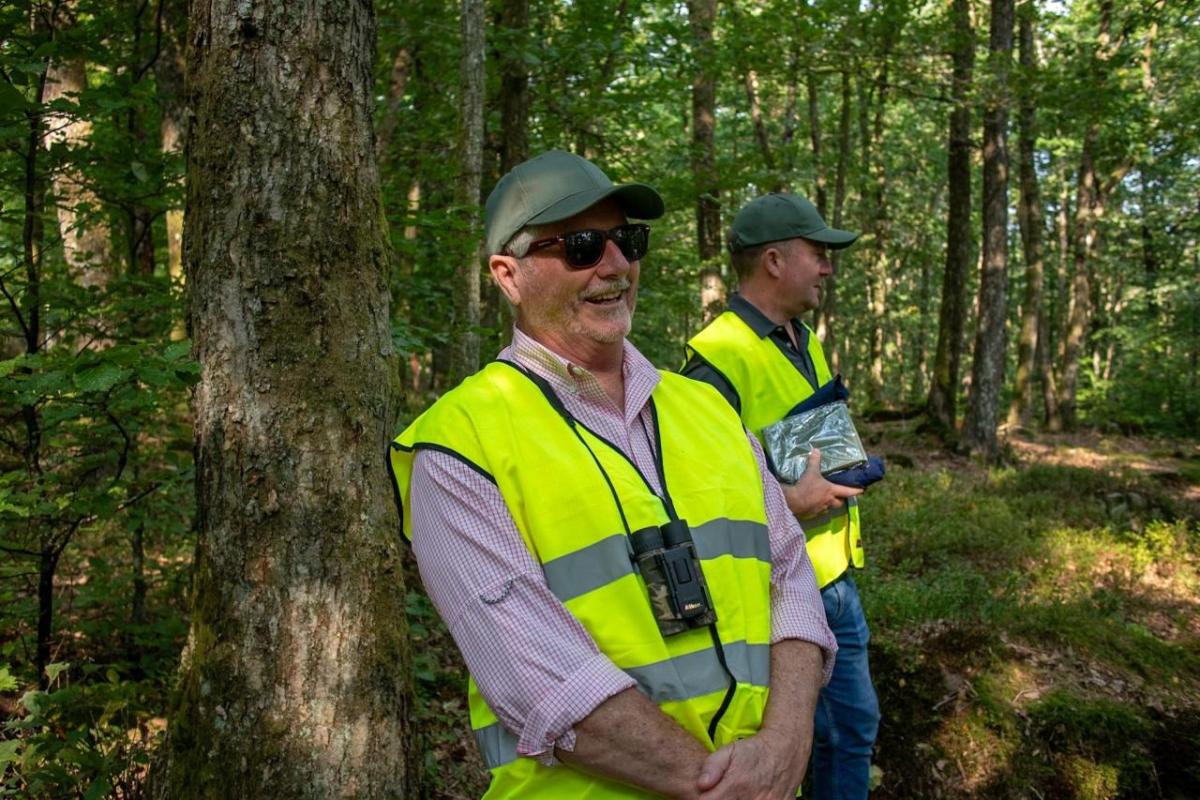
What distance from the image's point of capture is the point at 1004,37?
12555 mm

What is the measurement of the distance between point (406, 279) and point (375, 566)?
6071mm

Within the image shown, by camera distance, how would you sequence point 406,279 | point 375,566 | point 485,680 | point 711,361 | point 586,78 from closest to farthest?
point 485,680, point 375,566, point 711,361, point 406,279, point 586,78

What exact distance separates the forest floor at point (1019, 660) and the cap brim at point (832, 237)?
8.99 ft

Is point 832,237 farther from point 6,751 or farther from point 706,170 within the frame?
point 706,170

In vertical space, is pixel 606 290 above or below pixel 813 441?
above

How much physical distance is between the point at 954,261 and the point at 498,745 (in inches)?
607

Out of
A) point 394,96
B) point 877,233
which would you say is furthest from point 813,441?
point 877,233

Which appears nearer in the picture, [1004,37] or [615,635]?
[615,635]

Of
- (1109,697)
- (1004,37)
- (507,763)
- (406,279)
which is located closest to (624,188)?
(507,763)

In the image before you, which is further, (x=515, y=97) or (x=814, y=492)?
(x=515, y=97)

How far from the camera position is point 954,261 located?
50.4ft

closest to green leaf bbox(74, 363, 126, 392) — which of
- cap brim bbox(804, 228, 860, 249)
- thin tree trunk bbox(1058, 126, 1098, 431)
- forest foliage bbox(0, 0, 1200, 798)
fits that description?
forest foliage bbox(0, 0, 1200, 798)

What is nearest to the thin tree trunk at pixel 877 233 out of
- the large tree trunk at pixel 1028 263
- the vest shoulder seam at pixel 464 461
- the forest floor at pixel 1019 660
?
the large tree trunk at pixel 1028 263

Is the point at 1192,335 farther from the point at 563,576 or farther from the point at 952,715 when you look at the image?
the point at 563,576
